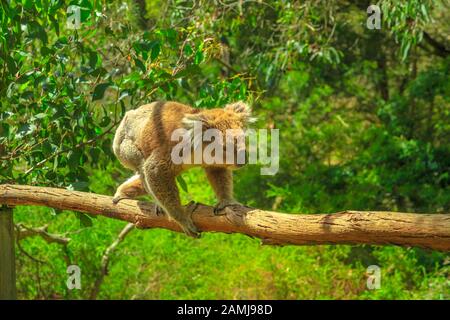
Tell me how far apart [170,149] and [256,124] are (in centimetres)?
255

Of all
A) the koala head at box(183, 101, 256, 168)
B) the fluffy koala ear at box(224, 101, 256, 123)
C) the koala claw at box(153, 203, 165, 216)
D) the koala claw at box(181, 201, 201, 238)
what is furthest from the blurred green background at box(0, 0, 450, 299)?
the koala claw at box(181, 201, 201, 238)

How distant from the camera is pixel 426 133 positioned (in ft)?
33.7

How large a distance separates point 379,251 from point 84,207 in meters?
4.80

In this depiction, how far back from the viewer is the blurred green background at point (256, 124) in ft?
17.0

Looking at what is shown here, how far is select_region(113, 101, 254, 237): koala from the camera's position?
14.0 ft

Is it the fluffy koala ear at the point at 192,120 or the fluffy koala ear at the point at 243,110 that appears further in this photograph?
the fluffy koala ear at the point at 243,110

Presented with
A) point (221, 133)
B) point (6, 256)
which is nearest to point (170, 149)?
point (221, 133)

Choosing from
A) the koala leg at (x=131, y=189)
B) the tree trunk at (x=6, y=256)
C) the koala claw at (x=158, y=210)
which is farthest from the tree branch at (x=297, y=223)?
the tree trunk at (x=6, y=256)

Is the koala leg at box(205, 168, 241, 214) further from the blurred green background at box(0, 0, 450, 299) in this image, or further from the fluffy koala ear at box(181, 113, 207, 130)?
the blurred green background at box(0, 0, 450, 299)

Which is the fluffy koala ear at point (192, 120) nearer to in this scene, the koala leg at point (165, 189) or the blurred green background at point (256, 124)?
the koala leg at point (165, 189)

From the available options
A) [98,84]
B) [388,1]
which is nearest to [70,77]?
[98,84]

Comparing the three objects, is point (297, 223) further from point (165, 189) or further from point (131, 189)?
point (131, 189)

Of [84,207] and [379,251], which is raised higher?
[84,207]

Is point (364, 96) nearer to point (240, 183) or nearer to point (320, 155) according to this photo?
point (320, 155)
